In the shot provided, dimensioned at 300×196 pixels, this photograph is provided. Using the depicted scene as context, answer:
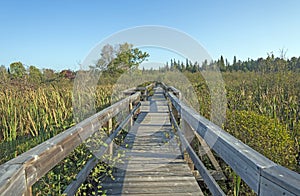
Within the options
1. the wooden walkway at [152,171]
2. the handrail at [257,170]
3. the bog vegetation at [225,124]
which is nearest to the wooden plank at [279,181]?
the handrail at [257,170]

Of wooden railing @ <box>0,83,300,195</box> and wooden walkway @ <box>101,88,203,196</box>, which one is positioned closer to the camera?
wooden railing @ <box>0,83,300,195</box>

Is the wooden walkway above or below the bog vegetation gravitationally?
below

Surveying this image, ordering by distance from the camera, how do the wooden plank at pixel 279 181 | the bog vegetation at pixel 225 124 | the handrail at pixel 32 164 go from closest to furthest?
the wooden plank at pixel 279 181 → the handrail at pixel 32 164 → the bog vegetation at pixel 225 124

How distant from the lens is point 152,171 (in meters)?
2.92

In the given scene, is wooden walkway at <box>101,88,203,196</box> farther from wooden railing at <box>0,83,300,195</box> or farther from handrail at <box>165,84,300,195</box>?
handrail at <box>165,84,300,195</box>

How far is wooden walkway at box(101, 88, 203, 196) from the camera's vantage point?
2.46 meters

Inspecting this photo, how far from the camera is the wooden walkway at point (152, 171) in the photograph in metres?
2.46

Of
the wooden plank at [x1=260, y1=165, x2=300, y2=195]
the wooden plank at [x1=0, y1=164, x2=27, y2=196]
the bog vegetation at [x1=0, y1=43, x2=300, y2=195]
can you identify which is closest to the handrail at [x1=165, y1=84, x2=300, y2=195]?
the wooden plank at [x1=260, y1=165, x2=300, y2=195]

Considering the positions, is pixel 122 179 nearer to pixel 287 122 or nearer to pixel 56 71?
pixel 287 122

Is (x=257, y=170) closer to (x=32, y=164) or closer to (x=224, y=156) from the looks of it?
(x=224, y=156)

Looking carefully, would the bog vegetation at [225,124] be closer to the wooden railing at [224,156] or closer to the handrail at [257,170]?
the wooden railing at [224,156]

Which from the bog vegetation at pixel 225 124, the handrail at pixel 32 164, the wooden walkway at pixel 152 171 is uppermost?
the handrail at pixel 32 164

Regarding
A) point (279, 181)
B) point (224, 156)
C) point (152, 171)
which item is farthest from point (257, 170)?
point (152, 171)

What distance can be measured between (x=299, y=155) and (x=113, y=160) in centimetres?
221
